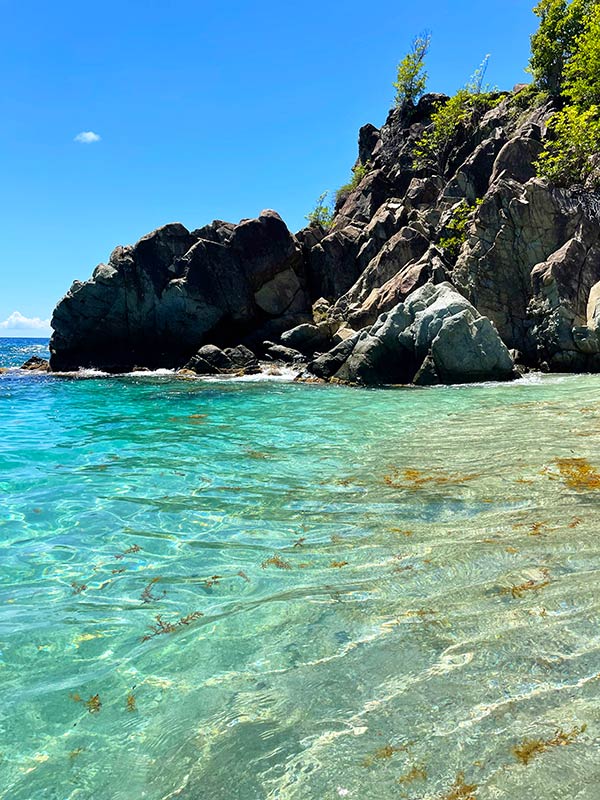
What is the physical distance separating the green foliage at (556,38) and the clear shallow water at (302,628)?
170 feet

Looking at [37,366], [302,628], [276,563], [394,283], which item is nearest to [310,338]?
[394,283]

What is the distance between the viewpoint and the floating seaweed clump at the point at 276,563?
17.7 ft

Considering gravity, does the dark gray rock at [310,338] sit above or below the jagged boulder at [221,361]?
above

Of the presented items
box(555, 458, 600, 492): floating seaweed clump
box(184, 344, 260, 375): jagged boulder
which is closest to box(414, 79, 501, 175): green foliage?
box(184, 344, 260, 375): jagged boulder

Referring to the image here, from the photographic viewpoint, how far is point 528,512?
6375 mm

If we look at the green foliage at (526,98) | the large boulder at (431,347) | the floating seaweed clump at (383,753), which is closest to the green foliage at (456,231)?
the large boulder at (431,347)

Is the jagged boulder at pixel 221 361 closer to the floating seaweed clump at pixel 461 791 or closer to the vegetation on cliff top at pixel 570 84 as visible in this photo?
the vegetation on cliff top at pixel 570 84

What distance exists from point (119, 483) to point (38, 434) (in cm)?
680

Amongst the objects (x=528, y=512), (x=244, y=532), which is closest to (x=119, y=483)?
(x=244, y=532)

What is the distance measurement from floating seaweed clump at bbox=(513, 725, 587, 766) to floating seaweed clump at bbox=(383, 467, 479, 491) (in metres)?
5.06

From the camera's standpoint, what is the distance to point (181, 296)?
41781 millimetres

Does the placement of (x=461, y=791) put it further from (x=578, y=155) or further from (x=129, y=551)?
(x=578, y=155)

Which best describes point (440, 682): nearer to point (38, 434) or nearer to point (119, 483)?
point (119, 483)

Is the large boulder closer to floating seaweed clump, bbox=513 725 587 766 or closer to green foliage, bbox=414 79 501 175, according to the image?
floating seaweed clump, bbox=513 725 587 766
